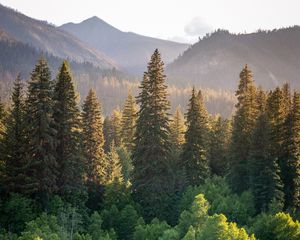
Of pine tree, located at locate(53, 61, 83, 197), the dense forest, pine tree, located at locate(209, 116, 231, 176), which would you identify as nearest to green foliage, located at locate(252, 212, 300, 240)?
the dense forest

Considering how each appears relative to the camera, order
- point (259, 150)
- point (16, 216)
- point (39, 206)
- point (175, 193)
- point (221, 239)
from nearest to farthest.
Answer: point (221, 239)
point (16, 216)
point (39, 206)
point (259, 150)
point (175, 193)

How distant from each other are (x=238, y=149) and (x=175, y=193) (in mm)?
8954

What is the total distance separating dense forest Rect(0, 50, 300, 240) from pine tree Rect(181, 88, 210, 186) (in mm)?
116

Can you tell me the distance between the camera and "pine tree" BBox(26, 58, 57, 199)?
42.2 metres

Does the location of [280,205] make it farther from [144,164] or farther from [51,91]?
[51,91]

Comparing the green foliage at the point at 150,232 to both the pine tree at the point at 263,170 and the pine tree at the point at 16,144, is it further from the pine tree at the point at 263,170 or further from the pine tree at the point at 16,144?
the pine tree at the point at 263,170

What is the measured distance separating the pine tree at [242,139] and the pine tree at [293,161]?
5439mm

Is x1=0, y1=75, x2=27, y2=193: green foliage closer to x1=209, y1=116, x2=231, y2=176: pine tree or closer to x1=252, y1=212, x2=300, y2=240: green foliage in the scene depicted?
x1=252, y1=212, x2=300, y2=240: green foliage

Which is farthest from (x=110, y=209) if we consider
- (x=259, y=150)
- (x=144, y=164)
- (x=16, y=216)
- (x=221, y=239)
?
(x=221, y=239)

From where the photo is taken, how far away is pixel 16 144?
43031mm

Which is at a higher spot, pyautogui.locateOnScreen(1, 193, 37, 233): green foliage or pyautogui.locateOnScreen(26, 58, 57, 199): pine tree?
pyautogui.locateOnScreen(26, 58, 57, 199): pine tree

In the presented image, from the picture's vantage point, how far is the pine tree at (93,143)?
5166cm

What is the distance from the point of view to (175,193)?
5294 cm

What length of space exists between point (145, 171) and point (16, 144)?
561 inches
